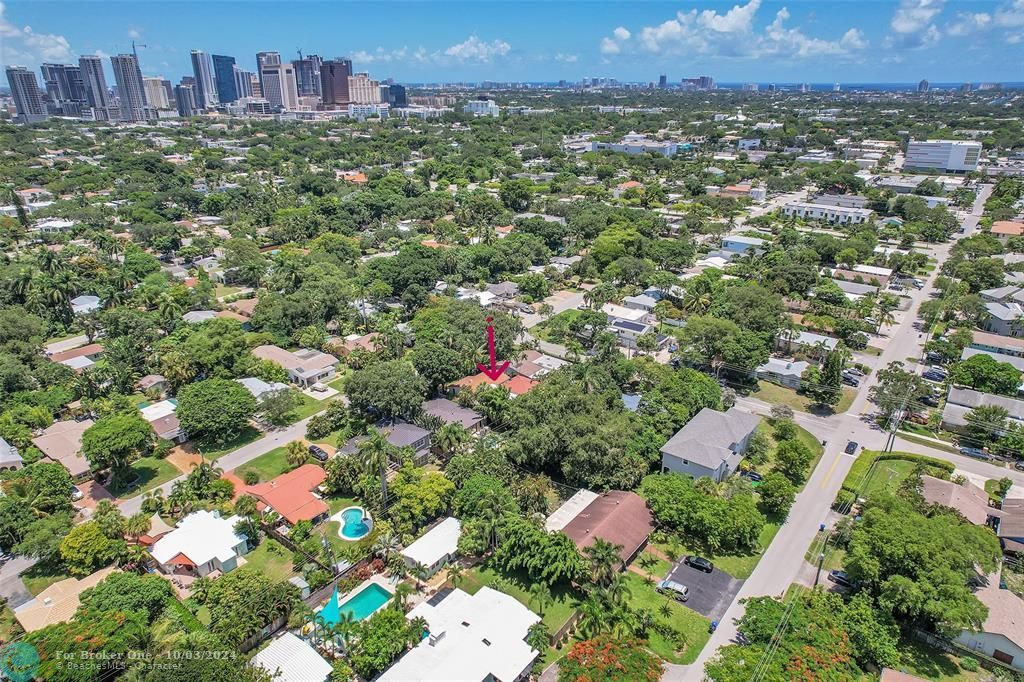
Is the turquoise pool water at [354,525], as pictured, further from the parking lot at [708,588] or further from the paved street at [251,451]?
the parking lot at [708,588]

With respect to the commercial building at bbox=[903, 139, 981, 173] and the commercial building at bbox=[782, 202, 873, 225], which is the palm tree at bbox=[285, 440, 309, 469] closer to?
the commercial building at bbox=[782, 202, 873, 225]

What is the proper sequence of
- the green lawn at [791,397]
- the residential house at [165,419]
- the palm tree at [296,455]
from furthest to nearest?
the green lawn at [791,397], the residential house at [165,419], the palm tree at [296,455]

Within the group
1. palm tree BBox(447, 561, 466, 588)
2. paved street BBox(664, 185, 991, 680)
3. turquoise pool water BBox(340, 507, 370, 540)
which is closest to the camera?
paved street BBox(664, 185, 991, 680)

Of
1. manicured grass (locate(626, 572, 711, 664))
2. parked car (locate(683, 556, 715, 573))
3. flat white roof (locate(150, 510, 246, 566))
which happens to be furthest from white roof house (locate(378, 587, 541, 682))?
flat white roof (locate(150, 510, 246, 566))

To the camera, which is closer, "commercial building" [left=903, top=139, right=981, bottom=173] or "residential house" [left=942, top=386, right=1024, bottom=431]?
"residential house" [left=942, top=386, right=1024, bottom=431]

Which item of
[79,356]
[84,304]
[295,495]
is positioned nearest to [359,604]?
[295,495]

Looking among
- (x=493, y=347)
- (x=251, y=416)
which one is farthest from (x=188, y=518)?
(x=493, y=347)

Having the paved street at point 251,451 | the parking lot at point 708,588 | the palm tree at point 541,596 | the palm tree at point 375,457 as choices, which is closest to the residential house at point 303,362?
the paved street at point 251,451
